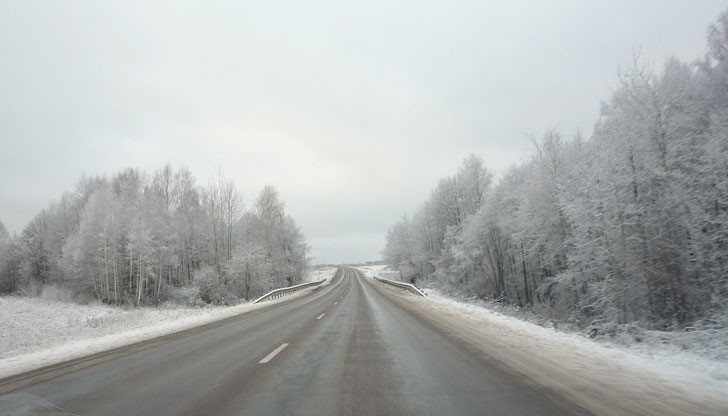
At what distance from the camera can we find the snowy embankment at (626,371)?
179 inches

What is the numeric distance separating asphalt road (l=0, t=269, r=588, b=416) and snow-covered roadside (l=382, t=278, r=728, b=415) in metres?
0.51

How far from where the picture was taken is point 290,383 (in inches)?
225

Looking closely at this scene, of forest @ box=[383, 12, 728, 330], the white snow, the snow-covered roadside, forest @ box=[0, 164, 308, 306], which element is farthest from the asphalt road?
forest @ box=[0, 164, 308, 306]

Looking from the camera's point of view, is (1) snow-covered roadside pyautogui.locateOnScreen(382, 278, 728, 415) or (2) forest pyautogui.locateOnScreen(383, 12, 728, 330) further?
(2) forest pyautogui.locateOnScreen(383, 12, 728, 330)

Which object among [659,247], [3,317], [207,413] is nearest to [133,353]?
[207,413]

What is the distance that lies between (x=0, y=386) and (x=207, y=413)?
451 cm

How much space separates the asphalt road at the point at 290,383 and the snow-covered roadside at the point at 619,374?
0.51 metres

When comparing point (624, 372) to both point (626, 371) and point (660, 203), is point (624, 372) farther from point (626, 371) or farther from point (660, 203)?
point (660, 203)

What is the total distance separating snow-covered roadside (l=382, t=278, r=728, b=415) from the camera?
446 cm

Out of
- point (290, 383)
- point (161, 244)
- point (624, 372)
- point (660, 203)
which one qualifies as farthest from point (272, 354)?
point (161, 244)

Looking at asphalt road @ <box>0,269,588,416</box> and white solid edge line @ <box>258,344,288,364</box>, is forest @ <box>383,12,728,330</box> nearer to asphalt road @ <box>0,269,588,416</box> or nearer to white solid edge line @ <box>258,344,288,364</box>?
asphalt road @ <box>0,269,588,416</box>

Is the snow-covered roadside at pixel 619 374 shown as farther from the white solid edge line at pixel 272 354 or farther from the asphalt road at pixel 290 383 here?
the white solid edge line at pixel 272 354

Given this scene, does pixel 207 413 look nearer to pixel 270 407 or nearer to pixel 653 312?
pixel 270 407

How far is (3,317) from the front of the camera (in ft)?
87.6
